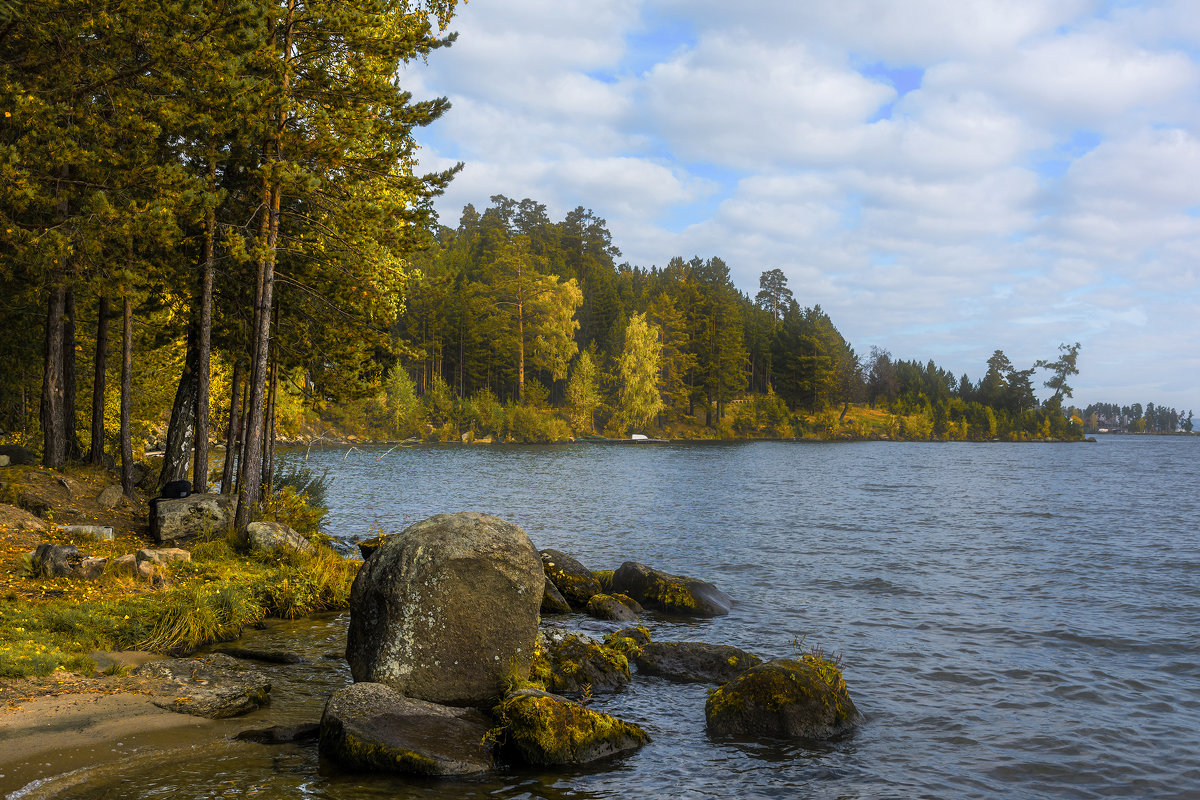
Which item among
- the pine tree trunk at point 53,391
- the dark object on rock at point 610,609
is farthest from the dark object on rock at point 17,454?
the dark object on rock at point 610,609

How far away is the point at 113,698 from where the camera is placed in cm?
900

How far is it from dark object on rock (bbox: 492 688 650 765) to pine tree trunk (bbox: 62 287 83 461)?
1925 cm

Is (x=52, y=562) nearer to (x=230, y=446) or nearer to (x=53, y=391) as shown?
(x=230, y=446)

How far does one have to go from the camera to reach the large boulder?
16828 millimetres

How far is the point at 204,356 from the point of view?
59.6 feet

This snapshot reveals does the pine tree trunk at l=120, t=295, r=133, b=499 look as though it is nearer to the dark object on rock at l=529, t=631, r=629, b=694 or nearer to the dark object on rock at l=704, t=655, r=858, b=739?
the dark object on rock at l=529, t=631, r=629, b=694

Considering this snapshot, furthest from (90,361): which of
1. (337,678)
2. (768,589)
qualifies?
(768,589)

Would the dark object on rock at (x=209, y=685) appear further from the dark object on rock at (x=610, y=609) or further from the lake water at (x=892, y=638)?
the dark object on rock at (x=610, y=609)

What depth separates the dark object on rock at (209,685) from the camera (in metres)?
9.16

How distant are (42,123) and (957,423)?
456 ft

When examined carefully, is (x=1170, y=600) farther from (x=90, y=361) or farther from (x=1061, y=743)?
(x=90, y=361)

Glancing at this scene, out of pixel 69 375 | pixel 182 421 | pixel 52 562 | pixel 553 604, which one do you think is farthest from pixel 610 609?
pixel 69 375

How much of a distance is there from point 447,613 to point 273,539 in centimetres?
883

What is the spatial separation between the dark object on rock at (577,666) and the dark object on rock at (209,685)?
3.87m
